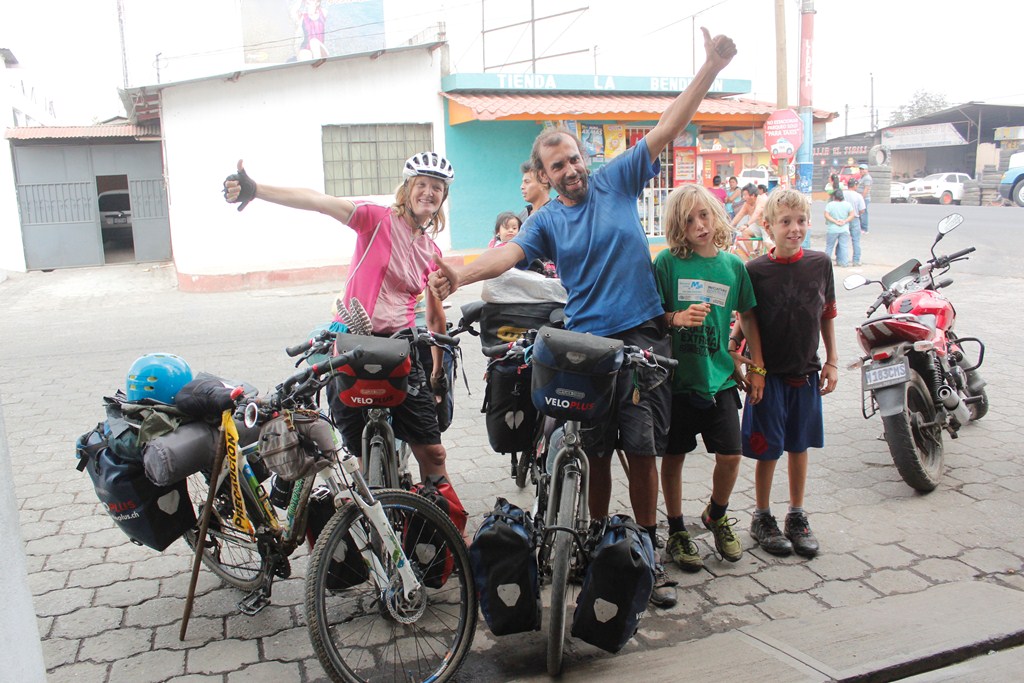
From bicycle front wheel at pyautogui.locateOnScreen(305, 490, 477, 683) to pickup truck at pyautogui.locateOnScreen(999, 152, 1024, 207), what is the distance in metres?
35.8

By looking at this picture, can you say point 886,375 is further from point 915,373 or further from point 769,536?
point 769,536

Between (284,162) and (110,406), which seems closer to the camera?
(110,406)

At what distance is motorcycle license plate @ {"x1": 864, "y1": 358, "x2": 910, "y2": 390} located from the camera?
15.0 ft

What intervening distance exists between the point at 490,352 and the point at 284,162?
13481mm

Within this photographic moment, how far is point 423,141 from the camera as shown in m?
16.9

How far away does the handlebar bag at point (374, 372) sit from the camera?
317 centimetres

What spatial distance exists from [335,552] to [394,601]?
0.33 meters

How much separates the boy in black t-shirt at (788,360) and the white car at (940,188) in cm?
3866

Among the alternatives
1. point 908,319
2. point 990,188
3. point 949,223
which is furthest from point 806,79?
Result: point 990,188

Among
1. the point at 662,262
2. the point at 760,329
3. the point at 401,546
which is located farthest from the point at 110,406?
the point at 760,329

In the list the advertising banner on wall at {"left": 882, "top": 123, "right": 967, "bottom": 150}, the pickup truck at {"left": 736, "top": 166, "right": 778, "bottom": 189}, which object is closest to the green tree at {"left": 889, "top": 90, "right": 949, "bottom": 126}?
the advertising banner on wall at {"left": 882, "top": 123, "right": 967, "bottom": 150}

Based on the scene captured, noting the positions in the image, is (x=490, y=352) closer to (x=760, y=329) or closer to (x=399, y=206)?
(x=399, y=206)

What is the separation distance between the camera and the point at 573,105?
55.7ft

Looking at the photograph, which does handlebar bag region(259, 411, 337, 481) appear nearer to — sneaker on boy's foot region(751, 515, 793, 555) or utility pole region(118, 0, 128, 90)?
sneaker on boy's foot region(751, 515, 793, 555)
